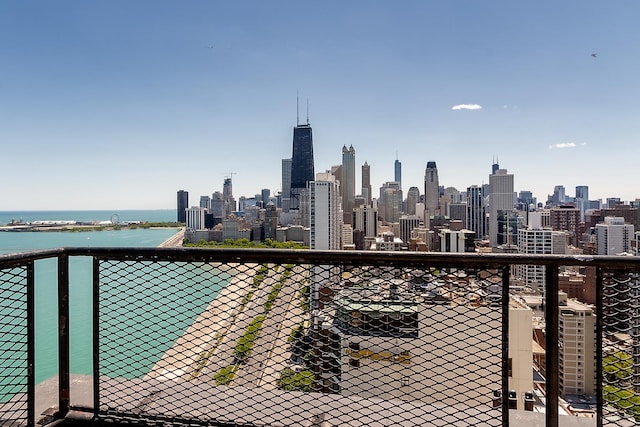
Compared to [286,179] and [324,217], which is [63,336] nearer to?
[324,217]

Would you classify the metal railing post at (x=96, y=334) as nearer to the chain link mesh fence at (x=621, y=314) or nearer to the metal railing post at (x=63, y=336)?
the metal railing post at (x=63, y=336)

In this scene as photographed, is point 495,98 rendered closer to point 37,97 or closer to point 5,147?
point 37,97

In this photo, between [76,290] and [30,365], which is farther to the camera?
[76,290]

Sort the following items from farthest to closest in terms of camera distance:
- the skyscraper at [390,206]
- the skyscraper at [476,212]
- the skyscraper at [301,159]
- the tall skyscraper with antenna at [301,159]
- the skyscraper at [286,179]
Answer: the skyscraper at [286,179] < the skyscraper at [301,159] < the tall skyscraper with antenna at [301,159] < the skyscraper at [390,206] < the skyscraper at [476,212]

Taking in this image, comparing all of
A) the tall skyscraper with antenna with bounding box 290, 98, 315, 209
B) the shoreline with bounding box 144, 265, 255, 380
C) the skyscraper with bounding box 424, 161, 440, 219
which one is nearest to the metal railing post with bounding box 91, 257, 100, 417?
the shoreline with bounding box 144, 265, 255, 380

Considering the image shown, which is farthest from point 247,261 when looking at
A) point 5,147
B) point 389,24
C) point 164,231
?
point 164,231

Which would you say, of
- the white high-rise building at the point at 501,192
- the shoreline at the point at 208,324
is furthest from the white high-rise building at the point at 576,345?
the white high-rise building at the point at 501,192

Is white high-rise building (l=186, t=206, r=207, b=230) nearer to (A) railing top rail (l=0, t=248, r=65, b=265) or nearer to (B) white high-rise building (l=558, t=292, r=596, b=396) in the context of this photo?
(A) railing top rail (l=0, t=248, r=65, b=265)
